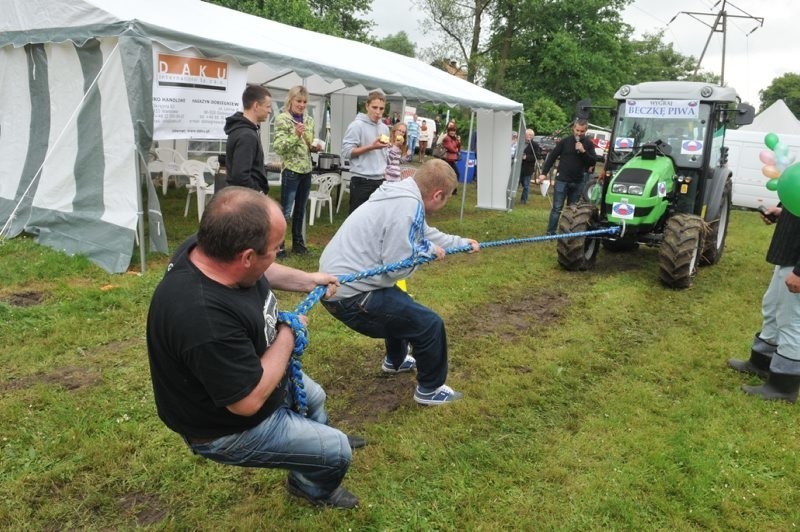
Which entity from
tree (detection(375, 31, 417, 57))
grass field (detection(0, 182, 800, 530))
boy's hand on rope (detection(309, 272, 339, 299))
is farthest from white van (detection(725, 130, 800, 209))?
tree (detection(375, 31, 417, 57))

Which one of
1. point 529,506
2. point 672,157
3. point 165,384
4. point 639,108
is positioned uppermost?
point 639,108

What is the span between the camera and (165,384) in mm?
1740

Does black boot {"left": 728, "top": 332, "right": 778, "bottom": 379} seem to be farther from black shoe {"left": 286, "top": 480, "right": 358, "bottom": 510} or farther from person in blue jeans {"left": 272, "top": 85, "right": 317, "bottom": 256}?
person in blue jeans {"left": 272, "top": 85, "right": 317, "bottom": 256}

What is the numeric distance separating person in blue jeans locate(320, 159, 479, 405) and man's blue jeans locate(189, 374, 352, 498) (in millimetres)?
805

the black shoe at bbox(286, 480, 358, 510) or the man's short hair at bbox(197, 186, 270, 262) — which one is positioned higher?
the man's short hair at bbox(197, 186, 270, 262)

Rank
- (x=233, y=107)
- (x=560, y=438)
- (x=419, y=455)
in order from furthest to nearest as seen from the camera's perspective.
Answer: (x=233, y=107) < (x=560, y=438) < (x=419, y=455)

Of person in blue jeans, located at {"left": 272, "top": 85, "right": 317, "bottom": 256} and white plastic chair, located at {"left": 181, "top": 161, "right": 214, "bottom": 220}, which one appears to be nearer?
person in blue jeans, located at {"left": 272, "top": 85, "right": 317, "bottom": 256}

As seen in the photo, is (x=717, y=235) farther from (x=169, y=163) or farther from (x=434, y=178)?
(x=169, y=163)

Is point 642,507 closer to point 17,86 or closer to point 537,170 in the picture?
point 17,86

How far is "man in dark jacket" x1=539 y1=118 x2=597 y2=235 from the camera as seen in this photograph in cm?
801

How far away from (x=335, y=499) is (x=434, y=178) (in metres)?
1.67

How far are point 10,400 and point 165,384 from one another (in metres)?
2.13

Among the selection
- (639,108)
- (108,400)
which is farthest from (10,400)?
(639,108)

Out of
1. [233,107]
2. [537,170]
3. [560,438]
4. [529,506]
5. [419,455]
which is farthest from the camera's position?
[537,170]
